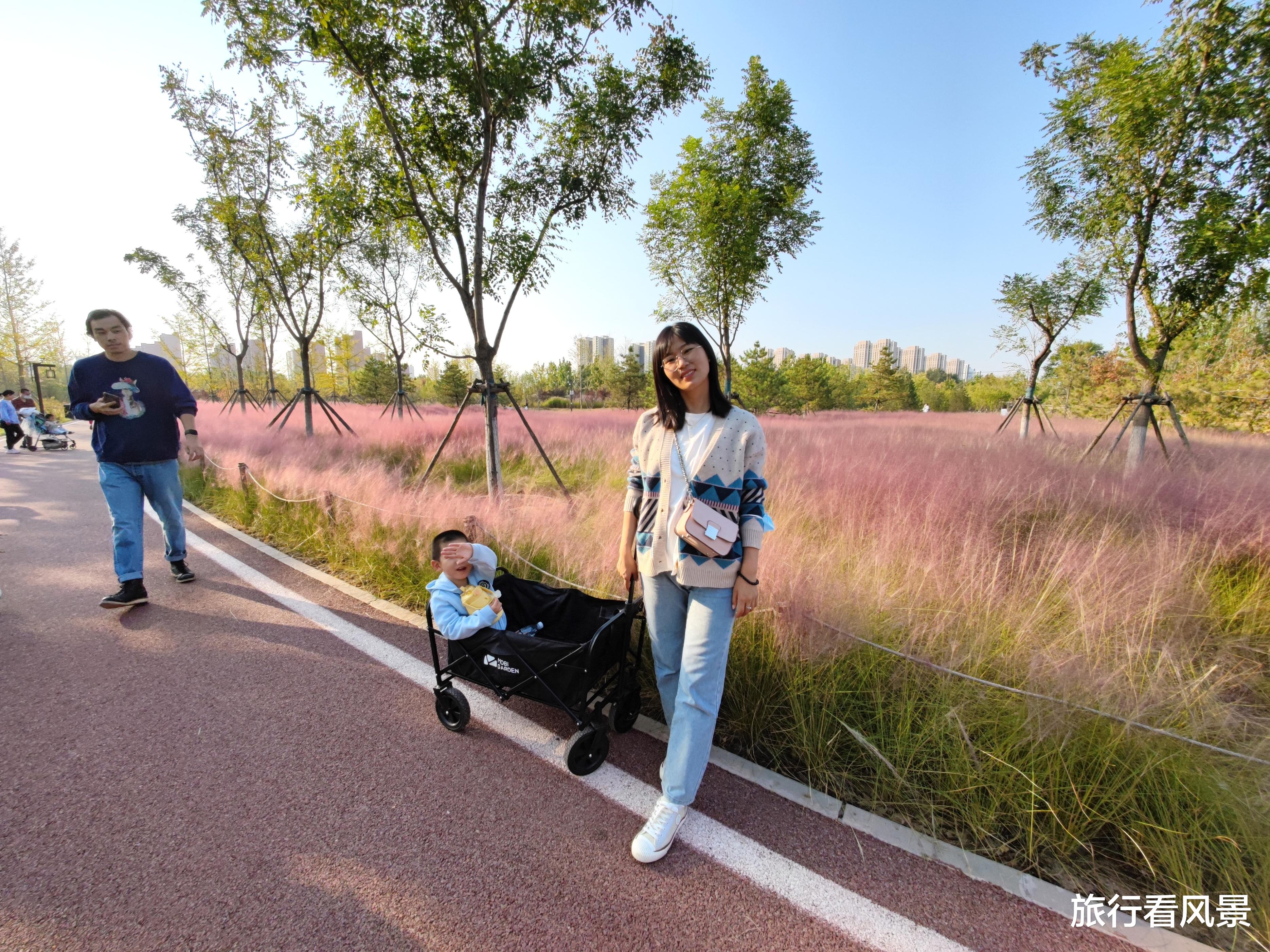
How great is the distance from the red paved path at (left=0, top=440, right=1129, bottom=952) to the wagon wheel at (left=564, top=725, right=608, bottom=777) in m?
0.07

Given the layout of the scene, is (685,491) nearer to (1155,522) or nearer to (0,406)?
(1155,522)

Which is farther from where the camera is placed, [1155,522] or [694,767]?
[1155,522]

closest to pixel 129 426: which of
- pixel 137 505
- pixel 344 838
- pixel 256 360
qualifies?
pixel 137 505

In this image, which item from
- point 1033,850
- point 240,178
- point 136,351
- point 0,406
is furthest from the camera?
point 0,406

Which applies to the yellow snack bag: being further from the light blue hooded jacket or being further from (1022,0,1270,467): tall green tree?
(1022,0,1270,467): tall green tree

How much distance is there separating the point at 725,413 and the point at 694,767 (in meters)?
1.30

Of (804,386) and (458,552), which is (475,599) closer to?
(458,552)

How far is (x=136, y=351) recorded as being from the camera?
3695 millimetres

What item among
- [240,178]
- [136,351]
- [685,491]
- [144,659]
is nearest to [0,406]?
[240,178]

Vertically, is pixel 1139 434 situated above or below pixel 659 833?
above

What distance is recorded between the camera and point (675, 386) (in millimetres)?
1904

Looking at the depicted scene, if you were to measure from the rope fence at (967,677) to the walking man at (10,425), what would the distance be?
55.9ft

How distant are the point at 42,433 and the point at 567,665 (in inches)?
789

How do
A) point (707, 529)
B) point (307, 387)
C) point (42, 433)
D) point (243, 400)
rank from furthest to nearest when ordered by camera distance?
point (243, 400) → point (42, 433) → point (307, 387) → point (707, 529)
